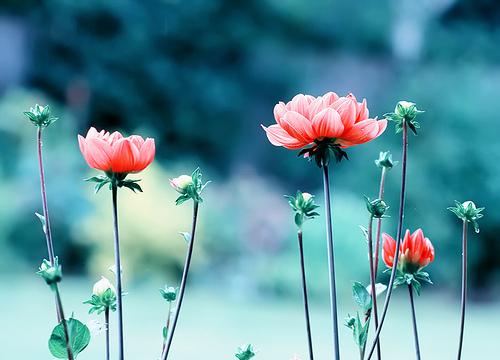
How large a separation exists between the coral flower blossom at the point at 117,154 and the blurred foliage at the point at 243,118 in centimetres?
174

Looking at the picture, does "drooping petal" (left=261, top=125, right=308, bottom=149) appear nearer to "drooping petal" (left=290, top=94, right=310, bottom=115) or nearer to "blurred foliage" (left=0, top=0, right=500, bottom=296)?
"drooping petal" (left=290, top=94, right=310, bottom=115)

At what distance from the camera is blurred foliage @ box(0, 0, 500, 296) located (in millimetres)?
2844

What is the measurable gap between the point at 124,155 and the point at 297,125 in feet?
0.30

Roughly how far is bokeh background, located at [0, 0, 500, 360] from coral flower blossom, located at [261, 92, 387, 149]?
5.42ft

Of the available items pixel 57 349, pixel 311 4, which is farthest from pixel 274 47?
pixel 57 349

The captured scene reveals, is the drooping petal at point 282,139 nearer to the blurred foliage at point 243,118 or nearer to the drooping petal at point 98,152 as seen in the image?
the drooping petal at point 98,152

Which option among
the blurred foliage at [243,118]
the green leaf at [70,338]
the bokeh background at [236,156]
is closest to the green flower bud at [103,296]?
the green leaf at [70,338]

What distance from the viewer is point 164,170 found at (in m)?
3.31

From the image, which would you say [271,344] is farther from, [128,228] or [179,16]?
[179,16]

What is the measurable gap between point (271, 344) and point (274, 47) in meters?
3.28

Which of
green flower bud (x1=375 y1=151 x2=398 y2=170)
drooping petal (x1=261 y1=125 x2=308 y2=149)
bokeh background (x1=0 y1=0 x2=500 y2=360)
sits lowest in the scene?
green flower bud (x1=375 y1=151 x2=398 y2=170)

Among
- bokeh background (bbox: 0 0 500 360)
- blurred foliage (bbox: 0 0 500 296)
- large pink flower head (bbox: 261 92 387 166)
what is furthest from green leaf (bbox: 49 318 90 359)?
blurred foliage (bbox: 0 0 500 296)

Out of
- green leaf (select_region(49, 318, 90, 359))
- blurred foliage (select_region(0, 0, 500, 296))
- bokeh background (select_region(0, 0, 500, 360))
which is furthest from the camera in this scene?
blurred foliage (select_region(0, 0, 500, 296))

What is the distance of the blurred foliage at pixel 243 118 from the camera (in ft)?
9.33
